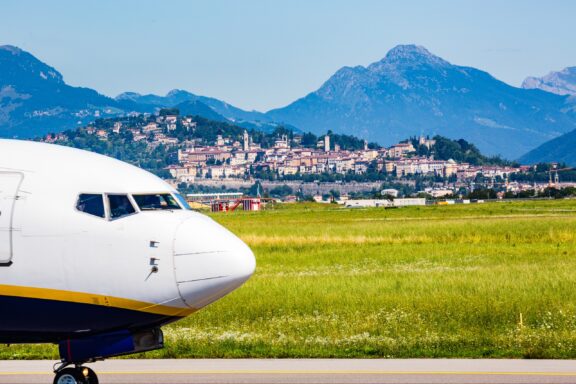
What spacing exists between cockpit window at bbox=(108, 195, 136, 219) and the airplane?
17 millimetres

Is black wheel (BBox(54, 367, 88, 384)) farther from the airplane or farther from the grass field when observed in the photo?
the grass field

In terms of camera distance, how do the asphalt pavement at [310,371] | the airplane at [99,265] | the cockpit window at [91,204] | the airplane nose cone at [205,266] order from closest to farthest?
the airplane nose cone at [205,266], the airplane at [99,265], the cockpit window at [91,204], the asphalt pavement at [310,371]

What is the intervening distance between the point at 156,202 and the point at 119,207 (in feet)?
2.18

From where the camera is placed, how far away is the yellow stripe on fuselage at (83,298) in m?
18.0

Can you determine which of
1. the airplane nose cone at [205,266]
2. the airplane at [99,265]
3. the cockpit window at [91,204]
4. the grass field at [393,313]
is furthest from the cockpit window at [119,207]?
the grass field at [393,313]

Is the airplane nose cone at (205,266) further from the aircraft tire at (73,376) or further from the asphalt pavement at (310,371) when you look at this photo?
the asphalt pavement at (310,371)

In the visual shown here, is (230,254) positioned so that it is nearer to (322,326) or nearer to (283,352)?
(283,352)

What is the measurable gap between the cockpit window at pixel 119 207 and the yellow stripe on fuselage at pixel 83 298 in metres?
1.37

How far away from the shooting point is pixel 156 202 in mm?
18672

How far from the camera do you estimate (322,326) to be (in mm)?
29406

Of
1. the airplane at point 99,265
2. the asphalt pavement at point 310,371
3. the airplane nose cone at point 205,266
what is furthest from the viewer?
the asphalt pavement at point 310,371

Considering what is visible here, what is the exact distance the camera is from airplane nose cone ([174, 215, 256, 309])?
17766mm

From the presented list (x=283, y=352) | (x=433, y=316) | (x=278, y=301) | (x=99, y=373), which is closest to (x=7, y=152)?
(x=99, y=373)

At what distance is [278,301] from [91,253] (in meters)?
17.9
